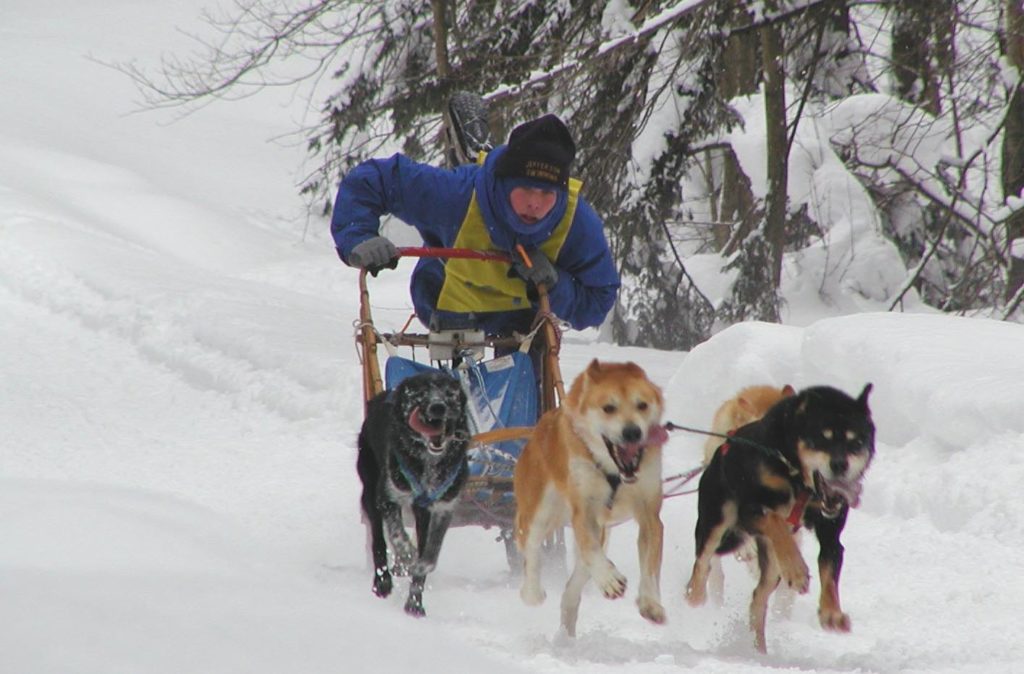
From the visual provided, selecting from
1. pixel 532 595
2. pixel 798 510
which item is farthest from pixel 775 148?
pixel 798 510

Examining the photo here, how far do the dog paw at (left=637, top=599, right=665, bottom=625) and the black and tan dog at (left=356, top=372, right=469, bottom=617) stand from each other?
2.95 feet

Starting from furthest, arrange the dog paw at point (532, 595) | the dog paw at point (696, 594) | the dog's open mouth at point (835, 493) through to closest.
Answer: the dog paw at point (532, 595) < the dog paw at point (696, 594) < the dog's open mouth at point (835, 493)

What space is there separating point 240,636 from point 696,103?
821 centimetres

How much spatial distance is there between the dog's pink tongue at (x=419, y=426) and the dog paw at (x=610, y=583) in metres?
0.78

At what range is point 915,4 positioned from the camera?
29.7 feet

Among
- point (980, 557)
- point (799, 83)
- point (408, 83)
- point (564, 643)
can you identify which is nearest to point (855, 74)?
point (799, 83)

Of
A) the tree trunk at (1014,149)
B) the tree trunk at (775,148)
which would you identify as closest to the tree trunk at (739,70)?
the tree trunk at (775,148)

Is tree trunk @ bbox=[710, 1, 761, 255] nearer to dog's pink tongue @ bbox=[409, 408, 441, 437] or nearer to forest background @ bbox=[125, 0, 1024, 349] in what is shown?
forest background @ bbox=[125, 0, 1024, 349]

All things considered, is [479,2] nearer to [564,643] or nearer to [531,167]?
[531,167]

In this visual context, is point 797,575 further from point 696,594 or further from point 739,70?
point 739,70

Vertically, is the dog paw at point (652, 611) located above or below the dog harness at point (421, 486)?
below

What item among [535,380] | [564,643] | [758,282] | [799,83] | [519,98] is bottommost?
[564,643]

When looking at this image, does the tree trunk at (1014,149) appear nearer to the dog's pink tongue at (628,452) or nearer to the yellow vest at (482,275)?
the yellow vest at (482,275)

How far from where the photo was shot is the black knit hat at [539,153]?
200 inches
